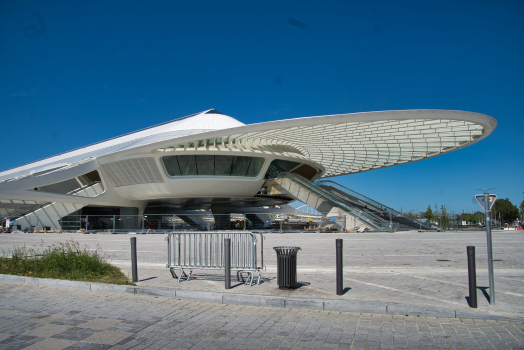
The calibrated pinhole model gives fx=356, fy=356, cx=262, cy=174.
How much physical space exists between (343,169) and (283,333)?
171ft

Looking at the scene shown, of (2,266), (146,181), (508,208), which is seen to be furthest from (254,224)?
(508,208)

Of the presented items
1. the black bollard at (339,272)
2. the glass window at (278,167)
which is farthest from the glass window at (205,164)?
the black bollard at (339,272)

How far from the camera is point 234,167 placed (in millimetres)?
42562

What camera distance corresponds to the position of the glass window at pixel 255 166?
43.2 m

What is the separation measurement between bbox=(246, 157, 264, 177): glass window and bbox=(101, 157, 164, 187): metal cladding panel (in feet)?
34.6

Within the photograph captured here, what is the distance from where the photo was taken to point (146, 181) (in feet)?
141

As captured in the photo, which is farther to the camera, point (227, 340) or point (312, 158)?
point (312, 158)

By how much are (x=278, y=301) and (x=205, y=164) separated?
117ft

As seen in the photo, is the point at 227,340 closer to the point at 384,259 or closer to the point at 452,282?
the point at 452,282

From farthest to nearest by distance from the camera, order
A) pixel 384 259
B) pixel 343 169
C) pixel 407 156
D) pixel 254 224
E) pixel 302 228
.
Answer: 1. pixel 343 169
2. pixel 407 156
3. pixel 302 228
4. pixel 254 224
5. pixel 384 259

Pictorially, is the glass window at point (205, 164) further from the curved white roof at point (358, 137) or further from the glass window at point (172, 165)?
the glass window at point (172, 165)

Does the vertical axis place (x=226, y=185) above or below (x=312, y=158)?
below

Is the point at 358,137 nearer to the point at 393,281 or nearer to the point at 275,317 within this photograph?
the point at 393,281

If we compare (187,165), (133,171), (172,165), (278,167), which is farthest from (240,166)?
(133,171)
